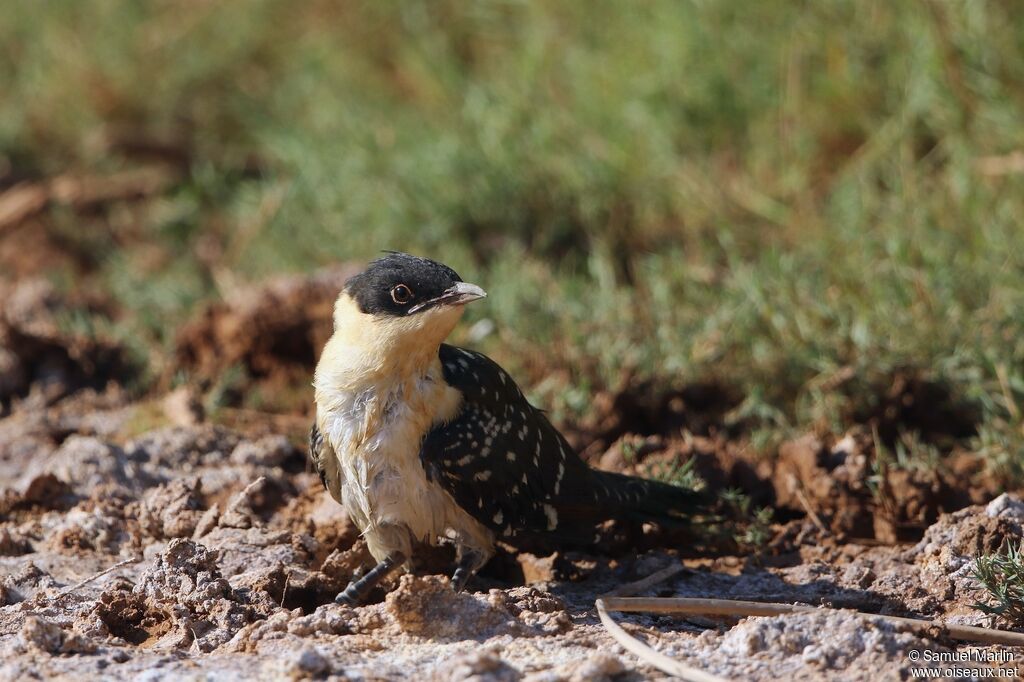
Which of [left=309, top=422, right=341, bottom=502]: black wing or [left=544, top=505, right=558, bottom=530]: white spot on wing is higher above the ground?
[left=309, top=422, right=341, bottom=502]: black wing

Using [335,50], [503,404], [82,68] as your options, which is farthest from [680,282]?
[82,68]

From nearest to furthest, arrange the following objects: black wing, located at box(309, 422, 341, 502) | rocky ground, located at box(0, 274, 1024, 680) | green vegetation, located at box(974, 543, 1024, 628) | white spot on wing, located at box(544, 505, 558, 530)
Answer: rocky ground, located at box(0, 274, 1024, 680), green vegetation, located at box(974, 543, 1024, 628), black wing, located at box(309, 422, 341, 502), white spot on wing, located at box(544, 505, 558, 530)

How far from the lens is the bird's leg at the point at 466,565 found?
4.29m

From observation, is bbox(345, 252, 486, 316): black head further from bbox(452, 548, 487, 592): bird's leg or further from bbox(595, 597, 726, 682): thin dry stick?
bbox(595, 597, 726, 682): thin dry stick

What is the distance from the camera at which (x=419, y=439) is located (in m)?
4.17

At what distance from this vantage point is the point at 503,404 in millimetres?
4426

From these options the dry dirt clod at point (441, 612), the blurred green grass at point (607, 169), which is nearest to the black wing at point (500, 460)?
the dry dirt clod at point (441, 612)

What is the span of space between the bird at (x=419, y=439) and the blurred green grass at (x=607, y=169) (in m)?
1.24

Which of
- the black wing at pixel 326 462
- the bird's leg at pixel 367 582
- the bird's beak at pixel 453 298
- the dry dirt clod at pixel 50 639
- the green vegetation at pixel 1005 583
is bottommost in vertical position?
the green vegetation at pixel 1005 583

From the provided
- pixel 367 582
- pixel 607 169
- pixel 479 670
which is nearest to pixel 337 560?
pixel 367 582

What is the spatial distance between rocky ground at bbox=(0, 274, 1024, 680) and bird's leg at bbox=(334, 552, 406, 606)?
0.08 m

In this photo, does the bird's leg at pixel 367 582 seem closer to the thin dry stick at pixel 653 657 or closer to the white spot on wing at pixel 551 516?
the white spot on wing at pixel 551 516

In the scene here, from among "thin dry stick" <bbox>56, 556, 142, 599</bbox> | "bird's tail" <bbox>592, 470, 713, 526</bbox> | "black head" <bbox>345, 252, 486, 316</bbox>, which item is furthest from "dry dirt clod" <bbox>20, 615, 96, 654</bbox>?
"bird's tail" <bbox>592, 470, 713, 526</bbox>

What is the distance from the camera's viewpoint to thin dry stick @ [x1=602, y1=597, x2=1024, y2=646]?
3.67 m
